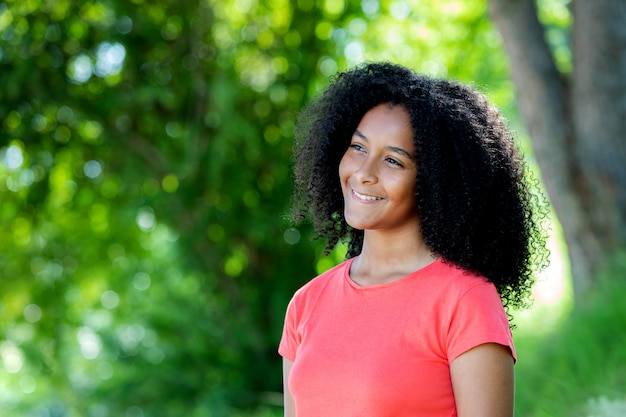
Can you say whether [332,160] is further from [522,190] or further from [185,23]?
[185,23]

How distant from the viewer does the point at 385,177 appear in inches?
76.9

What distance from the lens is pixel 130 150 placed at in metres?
6.84

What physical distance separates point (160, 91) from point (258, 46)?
0.74 m

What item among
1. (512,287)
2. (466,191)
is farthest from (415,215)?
(512,287)

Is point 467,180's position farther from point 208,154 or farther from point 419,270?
point 208,154

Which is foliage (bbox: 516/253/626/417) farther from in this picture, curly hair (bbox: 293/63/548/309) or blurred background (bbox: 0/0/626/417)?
curly hair (bbox: 293/63/548/309)

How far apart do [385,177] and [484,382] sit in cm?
46

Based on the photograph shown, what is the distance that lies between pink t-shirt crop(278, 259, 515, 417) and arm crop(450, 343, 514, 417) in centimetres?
2

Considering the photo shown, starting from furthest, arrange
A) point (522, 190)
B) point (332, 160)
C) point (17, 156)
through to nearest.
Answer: point (17, 156) < point (332, 160) < point (522, 190)

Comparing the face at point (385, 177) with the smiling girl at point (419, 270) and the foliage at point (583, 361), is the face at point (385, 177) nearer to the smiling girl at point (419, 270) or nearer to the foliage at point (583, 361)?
the smiling girl at point (419, 270)

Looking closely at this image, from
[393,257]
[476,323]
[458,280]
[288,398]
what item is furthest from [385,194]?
[288,398]

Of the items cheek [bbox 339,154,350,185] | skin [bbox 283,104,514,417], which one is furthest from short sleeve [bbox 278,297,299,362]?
cheek [bbox 339,154,350,185]

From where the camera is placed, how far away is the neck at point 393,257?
1975mm

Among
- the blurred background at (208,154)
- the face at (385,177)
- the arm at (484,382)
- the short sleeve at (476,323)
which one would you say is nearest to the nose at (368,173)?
the face at (385,177)
